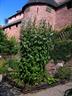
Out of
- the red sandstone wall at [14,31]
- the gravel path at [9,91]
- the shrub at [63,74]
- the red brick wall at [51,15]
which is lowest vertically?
the gravel path at [9,91]

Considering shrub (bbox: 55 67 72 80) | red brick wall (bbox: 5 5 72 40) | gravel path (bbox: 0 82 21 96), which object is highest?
red brick wall (bbox: 5 5 72 40)

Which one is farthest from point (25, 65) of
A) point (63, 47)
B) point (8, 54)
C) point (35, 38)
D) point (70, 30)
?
point (8, 54)

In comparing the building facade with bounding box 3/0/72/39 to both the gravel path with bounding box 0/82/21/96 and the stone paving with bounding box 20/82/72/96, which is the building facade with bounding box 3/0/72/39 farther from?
the gravel path with bounding box 0/82/21/96

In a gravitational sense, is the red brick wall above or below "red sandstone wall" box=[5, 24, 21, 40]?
above

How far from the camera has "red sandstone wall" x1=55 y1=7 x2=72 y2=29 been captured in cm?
2652

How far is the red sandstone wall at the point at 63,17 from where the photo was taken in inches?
1044

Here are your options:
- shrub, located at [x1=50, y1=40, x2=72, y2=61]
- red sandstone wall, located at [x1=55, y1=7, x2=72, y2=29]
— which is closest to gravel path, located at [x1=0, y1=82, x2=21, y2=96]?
shrub, located at [x1=50, y1=40, x2=72, y2=61]

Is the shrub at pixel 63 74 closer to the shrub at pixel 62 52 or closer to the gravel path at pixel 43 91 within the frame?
the gravel path at pixel 43 91

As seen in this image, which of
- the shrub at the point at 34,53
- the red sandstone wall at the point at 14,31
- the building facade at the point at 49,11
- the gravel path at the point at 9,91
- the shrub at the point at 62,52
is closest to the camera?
the gravel path at the point at 9,91

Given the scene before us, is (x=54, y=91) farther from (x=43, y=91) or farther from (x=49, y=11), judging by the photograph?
(x=49, y=11)

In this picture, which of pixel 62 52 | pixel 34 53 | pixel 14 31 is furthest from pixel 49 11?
pixel 34 53

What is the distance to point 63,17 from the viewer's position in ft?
89.4

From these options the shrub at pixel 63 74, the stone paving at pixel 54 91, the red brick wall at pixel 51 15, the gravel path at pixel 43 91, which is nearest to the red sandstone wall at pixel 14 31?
the red brick wall at pixel 51 15

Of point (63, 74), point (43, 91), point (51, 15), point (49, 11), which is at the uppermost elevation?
point (49, 11)
